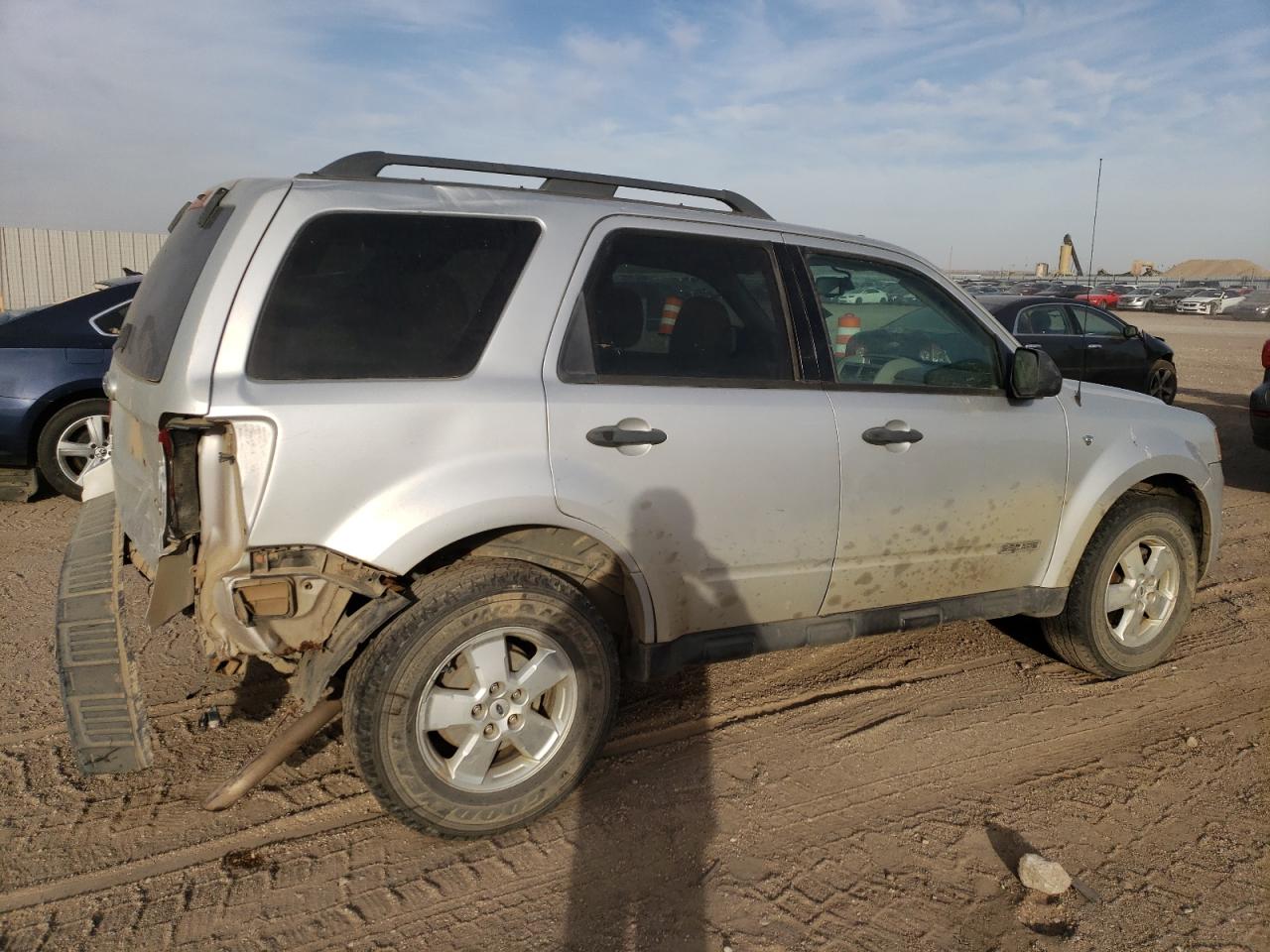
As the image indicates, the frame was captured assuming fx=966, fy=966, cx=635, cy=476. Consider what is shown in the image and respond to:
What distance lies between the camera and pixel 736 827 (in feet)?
10.7

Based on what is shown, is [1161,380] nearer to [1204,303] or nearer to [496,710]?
[496,710]

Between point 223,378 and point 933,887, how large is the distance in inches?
102

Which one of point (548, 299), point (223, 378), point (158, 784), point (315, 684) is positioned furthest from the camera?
point (158, 784)

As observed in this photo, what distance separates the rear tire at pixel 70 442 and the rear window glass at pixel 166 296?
395cm

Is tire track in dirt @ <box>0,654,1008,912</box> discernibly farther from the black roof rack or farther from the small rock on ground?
the black roof rack

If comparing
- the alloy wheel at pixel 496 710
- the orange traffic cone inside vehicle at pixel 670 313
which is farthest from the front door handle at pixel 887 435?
the alloy wheel at pixel 496 710

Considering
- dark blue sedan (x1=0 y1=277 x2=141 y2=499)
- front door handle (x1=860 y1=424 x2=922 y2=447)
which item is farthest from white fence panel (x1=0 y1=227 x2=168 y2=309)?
front door handle (x1=860 y1=424 x2=922 y2=447)

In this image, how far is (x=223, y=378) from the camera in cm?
267

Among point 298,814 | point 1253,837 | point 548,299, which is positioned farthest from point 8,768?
point 1253,837

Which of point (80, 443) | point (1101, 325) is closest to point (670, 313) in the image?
point (80, 443)

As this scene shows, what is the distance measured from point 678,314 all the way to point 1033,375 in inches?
59.7

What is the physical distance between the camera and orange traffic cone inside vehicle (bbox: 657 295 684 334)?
3.37 metres

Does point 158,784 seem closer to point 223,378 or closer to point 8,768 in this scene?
point 8,768

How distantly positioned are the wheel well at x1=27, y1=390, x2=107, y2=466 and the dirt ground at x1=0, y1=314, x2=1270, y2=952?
266 centimetres
